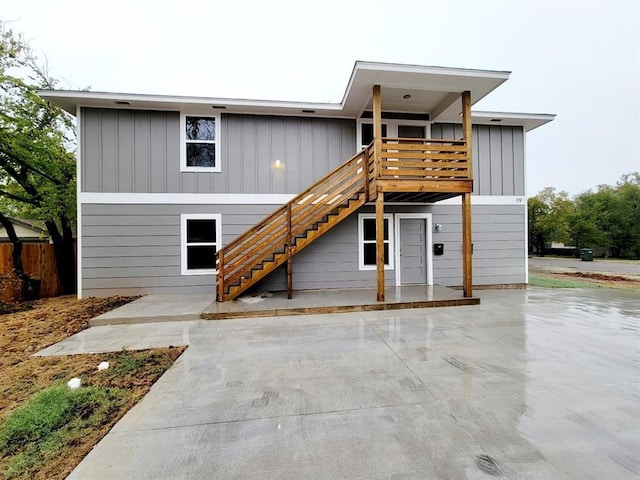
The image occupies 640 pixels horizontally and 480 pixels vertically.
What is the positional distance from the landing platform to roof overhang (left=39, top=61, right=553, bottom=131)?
14.4 ft

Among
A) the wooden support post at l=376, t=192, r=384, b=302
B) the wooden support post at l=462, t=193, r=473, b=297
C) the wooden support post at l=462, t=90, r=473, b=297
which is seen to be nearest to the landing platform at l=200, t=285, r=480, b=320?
the wooden support post at l=462, t=193, r=473, b=297

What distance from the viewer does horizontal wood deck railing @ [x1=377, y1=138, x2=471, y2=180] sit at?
5738mm

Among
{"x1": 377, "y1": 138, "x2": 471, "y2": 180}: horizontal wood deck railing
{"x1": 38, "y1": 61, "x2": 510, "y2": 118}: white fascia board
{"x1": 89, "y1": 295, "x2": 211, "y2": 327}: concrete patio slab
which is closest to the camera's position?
{"x1": 89, "y1": 295, "x2": 211, "y2": 327}: concrete patio slab

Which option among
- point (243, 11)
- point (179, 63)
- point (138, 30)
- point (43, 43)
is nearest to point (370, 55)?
point (243, 11)

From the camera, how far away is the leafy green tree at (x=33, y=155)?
6.92m

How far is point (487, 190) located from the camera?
786cm

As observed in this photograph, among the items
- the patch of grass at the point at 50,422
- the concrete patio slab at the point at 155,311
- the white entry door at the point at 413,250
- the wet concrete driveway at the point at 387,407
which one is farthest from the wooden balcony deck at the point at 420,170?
the patch of grass at the point at 50,422

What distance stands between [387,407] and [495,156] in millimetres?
7991

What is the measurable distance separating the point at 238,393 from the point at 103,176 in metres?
6.65

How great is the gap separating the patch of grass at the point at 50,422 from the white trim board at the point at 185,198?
4.86 m

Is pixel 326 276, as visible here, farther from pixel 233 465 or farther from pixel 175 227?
pixel 233 465

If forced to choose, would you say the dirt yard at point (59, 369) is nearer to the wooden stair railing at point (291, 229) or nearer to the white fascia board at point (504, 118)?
the wooden stair railing at point (291, 229)

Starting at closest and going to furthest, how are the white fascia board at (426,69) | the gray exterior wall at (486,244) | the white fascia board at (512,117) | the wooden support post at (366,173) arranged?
1. the white fascia board at (426,69)
2. the wooden support post at (366,173)
3. the white fascia board at (512,117)
4. the gray exterior wall at (486,244)

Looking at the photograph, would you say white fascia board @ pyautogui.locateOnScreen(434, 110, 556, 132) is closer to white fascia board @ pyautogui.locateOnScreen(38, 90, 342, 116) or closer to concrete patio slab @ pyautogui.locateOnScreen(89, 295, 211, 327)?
white fascia board @ pyautogui.locateOnScreen(38, 90, 342, 116)
